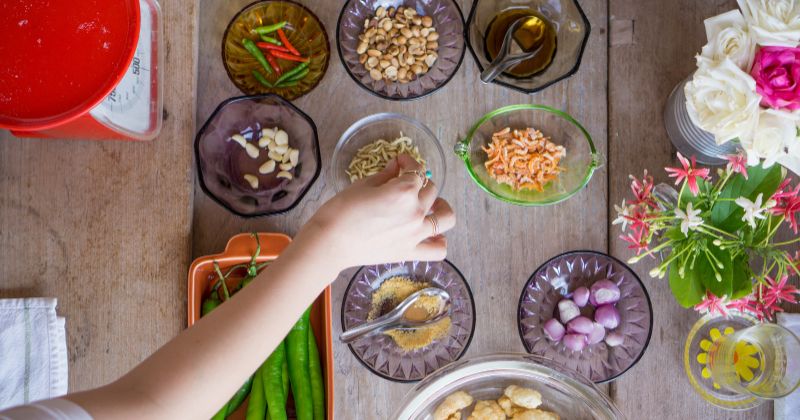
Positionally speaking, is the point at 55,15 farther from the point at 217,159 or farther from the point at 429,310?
the point at 429,310

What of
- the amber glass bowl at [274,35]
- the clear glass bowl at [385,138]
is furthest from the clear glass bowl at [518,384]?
the amber glass bowl at [274,35]

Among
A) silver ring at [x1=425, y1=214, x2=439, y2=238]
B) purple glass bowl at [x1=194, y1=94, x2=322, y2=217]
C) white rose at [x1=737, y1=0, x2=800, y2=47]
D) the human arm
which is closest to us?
the human arm

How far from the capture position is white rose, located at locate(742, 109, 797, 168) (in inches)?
33.4

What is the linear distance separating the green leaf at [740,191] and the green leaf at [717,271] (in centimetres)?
4

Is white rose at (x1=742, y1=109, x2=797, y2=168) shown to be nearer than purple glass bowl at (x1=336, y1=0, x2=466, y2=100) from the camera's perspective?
Yes

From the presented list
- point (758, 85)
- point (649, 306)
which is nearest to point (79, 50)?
point (758, 85)

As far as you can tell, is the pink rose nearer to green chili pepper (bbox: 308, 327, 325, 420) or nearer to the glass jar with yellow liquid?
A: the glass jar with yellow liquid

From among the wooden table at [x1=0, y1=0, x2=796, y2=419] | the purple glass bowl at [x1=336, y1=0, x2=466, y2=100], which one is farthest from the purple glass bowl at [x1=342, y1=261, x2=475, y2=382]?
the purple glass bowl at [x1=336, y1=0, x2=466, y2=100]

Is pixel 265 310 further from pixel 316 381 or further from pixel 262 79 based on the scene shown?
pixel 262 79

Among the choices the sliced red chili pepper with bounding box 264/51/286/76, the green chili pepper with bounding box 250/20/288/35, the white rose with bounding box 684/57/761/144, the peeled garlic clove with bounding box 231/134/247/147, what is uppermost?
the green chili pepper with bounding box 250/20/288/35

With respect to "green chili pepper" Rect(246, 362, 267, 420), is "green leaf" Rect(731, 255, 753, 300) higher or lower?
higher

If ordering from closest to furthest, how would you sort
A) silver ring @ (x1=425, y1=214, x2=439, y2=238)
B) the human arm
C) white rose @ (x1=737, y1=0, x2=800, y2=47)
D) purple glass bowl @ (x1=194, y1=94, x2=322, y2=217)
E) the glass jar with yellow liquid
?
the human arm < white rose @ (x1=737, y1=0, x2=800, y2=47) < silver ring @ (x1=425, y1=214, x2=439, y2=238) < the glass jar with yellow liquid < purple glass bowl @ (x1=194, y1=94, x2=322, y2=217)

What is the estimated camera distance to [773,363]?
3.55ft

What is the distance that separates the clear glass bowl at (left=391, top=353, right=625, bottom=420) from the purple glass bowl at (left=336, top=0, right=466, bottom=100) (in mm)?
524
